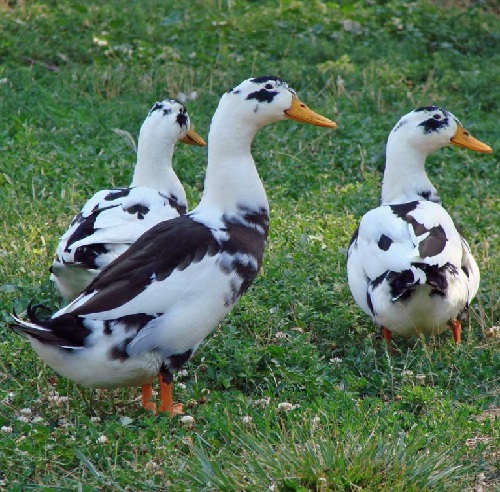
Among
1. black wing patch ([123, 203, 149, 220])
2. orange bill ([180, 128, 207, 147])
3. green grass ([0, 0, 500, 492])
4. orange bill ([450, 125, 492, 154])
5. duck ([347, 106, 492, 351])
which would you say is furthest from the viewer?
orange bill ([180, 128, 207, 147])

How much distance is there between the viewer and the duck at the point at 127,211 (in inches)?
248

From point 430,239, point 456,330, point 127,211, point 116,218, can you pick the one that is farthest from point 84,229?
point 456,330

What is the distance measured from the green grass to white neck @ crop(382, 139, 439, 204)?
1.97ft

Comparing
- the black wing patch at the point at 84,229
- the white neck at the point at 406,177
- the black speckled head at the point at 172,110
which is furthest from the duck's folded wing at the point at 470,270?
the black speckled head at the point at 172,110

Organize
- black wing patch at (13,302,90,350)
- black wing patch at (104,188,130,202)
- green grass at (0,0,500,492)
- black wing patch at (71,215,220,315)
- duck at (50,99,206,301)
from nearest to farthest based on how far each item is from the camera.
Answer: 1. green grass at (0,0,500,492)
2. black wing patch at (13,302,90,350)
3. black wing patch at (71,215,220,315)
4. duck at (50,99,206,301)
5. black wing patch at (104,188,130,202)

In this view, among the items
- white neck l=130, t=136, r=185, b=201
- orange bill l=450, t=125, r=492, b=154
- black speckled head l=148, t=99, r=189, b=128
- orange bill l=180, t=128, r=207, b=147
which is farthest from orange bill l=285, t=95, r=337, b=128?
orange bill l=180, t=128, r=207, b=147

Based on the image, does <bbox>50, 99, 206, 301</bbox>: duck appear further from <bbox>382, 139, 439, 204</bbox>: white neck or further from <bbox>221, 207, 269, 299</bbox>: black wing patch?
<bbox>382, 139, 439, 204</bbox>: white neck

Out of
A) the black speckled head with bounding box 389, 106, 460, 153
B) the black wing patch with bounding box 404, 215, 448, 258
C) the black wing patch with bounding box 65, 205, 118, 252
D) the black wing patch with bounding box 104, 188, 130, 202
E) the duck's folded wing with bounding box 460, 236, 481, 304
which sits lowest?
the duck's folded wing with bounding box 460, 236, 481, 304

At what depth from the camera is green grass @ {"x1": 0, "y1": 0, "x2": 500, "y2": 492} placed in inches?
183

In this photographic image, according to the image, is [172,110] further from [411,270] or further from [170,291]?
[170,291]

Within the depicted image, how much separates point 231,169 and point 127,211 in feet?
4.02

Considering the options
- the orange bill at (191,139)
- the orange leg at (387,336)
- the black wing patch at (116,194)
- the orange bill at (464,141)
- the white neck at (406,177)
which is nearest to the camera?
the orange leg at (387,336)

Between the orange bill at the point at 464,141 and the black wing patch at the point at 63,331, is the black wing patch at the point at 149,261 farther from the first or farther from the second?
the orange bill at the point at 464,141

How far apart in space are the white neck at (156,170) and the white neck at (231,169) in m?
1.73
